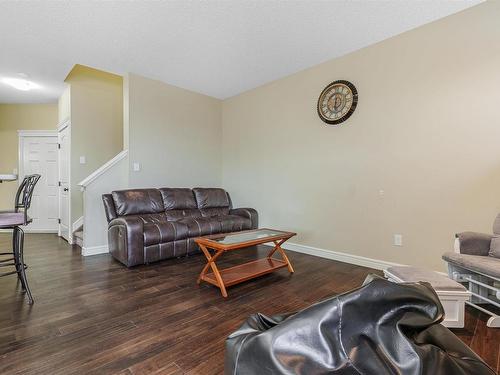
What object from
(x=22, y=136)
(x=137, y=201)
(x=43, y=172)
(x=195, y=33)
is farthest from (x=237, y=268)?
(x=22, y=136)

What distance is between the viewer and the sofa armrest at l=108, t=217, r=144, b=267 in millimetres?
3054

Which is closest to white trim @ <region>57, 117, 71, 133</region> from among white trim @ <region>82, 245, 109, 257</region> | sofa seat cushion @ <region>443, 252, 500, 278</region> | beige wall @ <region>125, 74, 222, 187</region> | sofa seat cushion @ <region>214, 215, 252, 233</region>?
beige wall @ <region>125, 74, 222, 187</region>

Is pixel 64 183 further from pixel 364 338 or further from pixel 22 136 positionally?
pixel 364 338

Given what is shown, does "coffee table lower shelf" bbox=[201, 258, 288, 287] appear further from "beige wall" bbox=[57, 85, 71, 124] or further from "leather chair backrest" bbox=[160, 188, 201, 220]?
"beige wall" bbox=[57, 85, 71, 124]

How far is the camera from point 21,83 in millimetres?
4301

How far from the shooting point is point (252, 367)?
69cm

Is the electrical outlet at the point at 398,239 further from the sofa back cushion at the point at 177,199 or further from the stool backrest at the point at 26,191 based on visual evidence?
the stool backrest at the point at 26,191

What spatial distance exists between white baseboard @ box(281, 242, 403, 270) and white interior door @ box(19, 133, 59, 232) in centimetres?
492

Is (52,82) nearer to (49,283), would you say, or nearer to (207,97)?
(207,97)

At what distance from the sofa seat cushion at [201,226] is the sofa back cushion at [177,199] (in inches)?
16.6

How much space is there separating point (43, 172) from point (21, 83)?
183 cm

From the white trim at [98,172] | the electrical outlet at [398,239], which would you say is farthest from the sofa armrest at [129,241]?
the electrical outlet at [398,239]

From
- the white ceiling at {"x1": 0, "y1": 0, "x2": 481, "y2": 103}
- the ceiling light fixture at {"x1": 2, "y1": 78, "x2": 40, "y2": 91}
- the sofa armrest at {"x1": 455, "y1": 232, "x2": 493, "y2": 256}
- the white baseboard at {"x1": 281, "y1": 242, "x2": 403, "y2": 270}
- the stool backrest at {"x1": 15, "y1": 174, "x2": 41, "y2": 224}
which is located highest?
the white ceiling at {"x1": 0, "y1": 0, "x2": 481, "y2": 103}

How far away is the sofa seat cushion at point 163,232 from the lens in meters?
3.20
